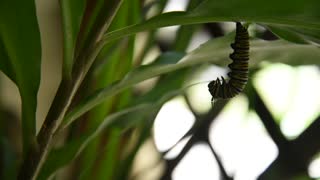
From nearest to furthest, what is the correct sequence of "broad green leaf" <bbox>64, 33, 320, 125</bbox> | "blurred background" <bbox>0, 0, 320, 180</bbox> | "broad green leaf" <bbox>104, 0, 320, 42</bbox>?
"broad green leaf" <bbox>104, 0, 320, 42</bbox> → "broad green leaf" <bbox>64, 33, 320, 125</bbox> → "blurred background" <bbox>0, 0, 320, 180</bbox>

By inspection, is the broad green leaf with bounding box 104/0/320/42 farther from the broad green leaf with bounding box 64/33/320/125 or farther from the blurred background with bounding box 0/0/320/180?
the blurred background with bounding box 0/0/320/180

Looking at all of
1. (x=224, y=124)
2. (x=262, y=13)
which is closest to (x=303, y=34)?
(x=262, y=13)

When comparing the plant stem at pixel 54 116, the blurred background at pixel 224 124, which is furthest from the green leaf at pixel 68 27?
the blurred background at pixel 224 124

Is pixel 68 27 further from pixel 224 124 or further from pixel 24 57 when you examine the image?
pixel 224 124

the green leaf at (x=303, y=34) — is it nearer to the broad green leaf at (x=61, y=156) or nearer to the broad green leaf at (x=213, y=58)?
the broad green leaf at (x=213, y=58)

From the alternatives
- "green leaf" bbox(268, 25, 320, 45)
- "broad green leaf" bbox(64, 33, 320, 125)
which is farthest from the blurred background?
"green leaf" bbox(268, 25, 320, 45)
